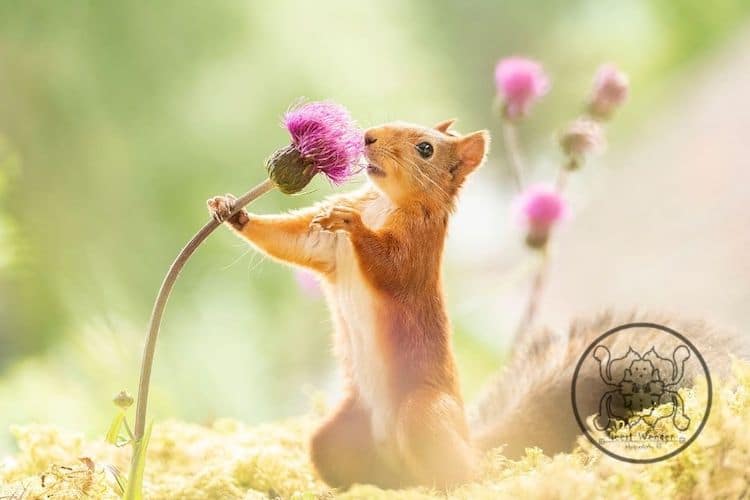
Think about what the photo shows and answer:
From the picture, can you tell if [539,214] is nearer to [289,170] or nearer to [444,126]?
[444,126]

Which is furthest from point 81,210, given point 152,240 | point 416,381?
point 416,381

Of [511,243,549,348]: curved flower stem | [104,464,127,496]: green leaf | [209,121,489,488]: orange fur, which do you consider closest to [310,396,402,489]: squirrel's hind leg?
[209,121,489,488]: orange fur

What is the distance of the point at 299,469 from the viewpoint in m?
0.79

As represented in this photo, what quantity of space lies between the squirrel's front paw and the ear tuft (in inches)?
4.4

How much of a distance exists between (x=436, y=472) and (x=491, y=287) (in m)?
0.50

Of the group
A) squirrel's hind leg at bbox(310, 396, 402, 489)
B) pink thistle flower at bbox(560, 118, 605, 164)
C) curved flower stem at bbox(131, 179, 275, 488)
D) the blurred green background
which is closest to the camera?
curved flower stem at bbox(131, 179, 275, 488)

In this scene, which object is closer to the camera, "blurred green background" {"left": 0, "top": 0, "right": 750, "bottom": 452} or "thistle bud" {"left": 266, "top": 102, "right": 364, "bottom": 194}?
"thistle bud" {"left": 266, "top": 102, "right": 364, "bottom": 194}

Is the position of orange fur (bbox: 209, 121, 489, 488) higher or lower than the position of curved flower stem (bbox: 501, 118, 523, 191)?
lower

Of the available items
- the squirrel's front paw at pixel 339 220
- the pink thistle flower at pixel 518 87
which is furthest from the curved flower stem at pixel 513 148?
the squirrel's front paw at pixel 339 220

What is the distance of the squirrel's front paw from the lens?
2.16 ft

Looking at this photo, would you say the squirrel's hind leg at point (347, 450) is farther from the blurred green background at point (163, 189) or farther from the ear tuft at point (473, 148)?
the blurred green background at point (163, 189)

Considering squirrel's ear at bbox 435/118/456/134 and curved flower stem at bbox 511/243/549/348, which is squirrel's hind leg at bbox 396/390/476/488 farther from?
curved flower stem at bbox 511/243/549/348

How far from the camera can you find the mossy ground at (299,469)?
605mm

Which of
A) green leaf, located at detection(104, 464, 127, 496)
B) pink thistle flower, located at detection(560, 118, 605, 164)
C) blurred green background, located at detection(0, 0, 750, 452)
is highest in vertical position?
blurred green background, located at detection(0, 0, 750, 452)
